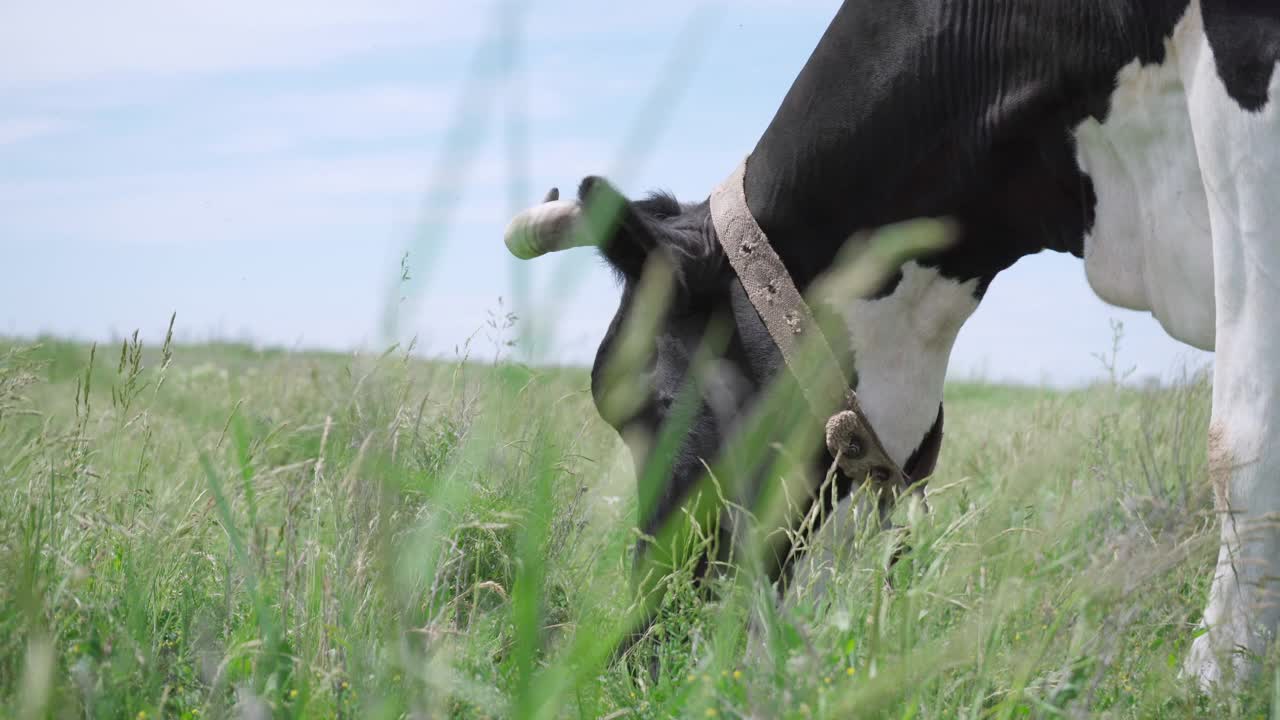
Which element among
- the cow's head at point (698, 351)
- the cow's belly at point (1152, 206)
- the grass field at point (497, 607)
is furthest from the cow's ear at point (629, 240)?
the cow's belly at point (1152, 206)

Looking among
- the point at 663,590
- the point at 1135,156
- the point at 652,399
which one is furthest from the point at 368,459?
the point at 1135,156

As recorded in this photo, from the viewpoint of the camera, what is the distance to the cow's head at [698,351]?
3041 millimetres

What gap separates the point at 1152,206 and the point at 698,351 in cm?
120

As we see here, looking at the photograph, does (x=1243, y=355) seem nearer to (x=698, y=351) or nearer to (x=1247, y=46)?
(x=1247, y=46)

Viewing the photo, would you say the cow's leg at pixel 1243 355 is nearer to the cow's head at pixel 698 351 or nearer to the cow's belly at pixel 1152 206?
the cow's belly at pixel 1152 206

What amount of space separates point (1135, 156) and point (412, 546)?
203cm

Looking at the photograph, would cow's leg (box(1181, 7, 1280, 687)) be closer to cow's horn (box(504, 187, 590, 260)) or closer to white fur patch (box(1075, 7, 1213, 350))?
white fur patch (box(1075, 7, 1213, 350))

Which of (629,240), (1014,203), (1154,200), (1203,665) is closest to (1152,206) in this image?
(1154,200)

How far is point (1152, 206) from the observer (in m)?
2.64

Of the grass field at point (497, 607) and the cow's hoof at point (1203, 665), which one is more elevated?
the grass field at point (497, 607)

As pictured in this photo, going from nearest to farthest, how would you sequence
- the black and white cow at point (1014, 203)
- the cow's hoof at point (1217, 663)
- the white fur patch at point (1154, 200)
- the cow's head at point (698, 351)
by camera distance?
the cow's hoof at point (1217, 663) → the black and white cow at point (1014, 203) → the white fur patch at point (1154, 200) → the cow's head at point (698, 351)

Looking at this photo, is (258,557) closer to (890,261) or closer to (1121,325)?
(890,261)

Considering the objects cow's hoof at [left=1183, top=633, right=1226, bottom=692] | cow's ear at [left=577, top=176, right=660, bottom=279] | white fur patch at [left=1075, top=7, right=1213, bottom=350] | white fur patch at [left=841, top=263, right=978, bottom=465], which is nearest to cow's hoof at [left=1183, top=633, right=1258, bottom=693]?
cow's hoof at [left=1183, top=633, right=1226, bottom=692]

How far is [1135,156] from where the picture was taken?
2.67 metres
